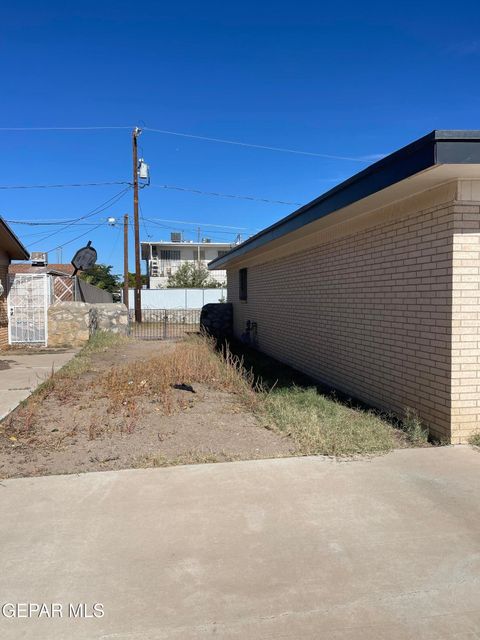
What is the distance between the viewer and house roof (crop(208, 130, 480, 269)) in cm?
442

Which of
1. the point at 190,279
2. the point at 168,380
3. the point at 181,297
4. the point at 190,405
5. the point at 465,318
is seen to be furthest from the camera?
the point at 190,279

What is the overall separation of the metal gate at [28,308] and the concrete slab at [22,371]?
129 cm

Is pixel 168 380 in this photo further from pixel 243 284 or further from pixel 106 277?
pixel 106 277

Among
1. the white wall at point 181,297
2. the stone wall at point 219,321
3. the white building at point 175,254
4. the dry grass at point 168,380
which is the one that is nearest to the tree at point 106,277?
the white building at point 175,254

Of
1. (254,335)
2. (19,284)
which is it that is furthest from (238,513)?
(19,284)

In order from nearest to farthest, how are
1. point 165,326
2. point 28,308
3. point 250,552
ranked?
1. point 250,552
2. point 28,308
3. point 165,326

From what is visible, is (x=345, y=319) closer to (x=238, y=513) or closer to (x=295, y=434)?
(x=295, y=434)

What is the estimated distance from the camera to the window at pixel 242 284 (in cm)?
1789

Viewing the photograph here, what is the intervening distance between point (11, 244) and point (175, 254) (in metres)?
43.1

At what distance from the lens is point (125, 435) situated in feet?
19.2

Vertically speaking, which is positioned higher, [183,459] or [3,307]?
[3,307]

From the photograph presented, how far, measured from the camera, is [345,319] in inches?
318

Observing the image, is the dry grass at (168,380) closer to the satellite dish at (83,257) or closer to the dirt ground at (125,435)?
the dirt ground at (125,435)

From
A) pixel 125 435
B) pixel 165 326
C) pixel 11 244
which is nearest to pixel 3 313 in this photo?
pixel 11 244
